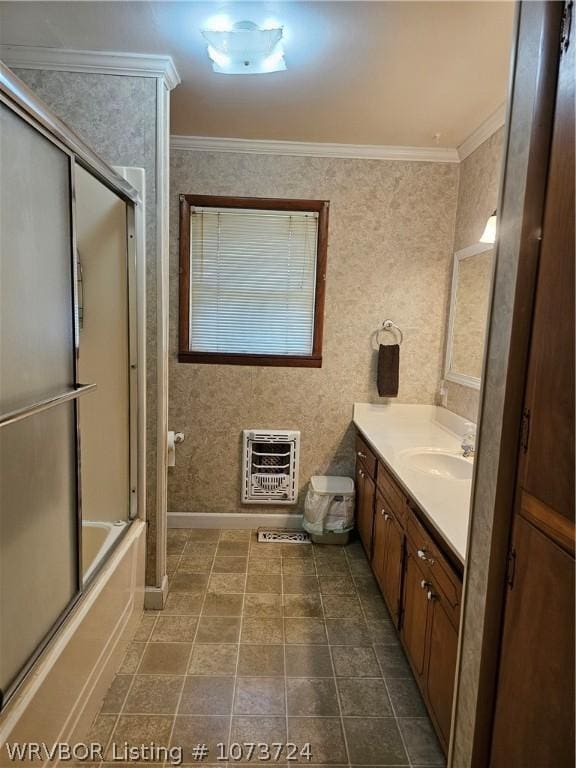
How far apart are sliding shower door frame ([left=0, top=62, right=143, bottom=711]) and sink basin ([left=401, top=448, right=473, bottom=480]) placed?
4.57 ft

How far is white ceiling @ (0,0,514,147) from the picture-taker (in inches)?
62.3

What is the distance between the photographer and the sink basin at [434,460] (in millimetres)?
2207

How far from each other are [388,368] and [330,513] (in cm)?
105

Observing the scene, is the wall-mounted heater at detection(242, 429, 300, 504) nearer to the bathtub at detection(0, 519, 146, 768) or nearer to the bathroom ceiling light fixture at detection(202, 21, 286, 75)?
the bathtub at detection(0, 519, 146, 768)

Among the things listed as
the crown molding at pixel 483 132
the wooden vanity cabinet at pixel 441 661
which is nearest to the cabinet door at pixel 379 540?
the wooden vanity cabinet at pixel 441 661

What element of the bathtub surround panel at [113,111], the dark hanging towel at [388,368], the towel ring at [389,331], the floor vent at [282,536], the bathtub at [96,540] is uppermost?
the bathtub surround panel at [113,111]

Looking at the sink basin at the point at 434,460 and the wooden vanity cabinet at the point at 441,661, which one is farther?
the sink basin at the point at 434,460

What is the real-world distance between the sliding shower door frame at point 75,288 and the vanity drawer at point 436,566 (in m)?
1.22

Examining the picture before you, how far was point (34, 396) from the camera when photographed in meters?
1.22

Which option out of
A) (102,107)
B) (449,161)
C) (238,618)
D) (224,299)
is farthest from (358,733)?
(449,161)

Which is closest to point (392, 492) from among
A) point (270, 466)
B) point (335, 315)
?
point (270, 466)

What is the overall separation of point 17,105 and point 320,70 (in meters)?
1.40

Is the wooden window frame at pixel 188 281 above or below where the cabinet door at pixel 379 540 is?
above

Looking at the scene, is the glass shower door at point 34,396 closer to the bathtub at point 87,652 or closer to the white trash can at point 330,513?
the bathtub at point 87,652
